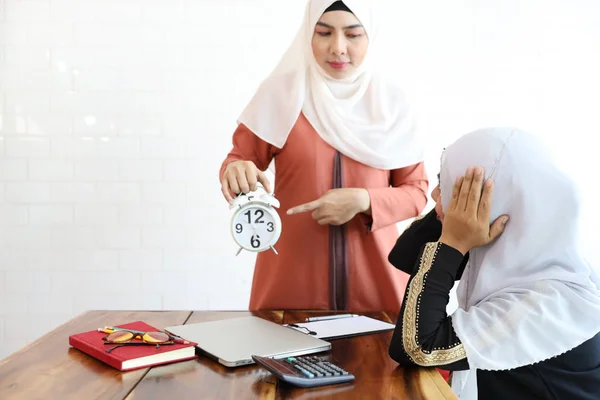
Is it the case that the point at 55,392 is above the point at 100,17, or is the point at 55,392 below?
below

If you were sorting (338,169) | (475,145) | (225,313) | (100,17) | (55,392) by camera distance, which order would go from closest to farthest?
(55,392) < (475,145) < (225,313) < (338,169) < (100,17)

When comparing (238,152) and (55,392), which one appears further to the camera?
(238,152)

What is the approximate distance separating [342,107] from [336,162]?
19 centimetres

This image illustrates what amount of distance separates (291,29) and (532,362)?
2.32 m

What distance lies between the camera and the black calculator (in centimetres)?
114

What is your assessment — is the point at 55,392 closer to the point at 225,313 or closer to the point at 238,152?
the point at 225,313

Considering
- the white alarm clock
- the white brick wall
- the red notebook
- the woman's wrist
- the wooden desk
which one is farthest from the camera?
the white brick wall

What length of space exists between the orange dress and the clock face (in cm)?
29

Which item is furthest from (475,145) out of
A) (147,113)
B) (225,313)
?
(147,113)

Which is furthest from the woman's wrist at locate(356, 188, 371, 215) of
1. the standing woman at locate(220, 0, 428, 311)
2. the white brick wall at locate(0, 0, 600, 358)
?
the white brick wall at locate(0, 0, 600, 358)

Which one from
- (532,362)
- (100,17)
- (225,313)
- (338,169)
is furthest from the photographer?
(100,17)

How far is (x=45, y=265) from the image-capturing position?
3.27 meters

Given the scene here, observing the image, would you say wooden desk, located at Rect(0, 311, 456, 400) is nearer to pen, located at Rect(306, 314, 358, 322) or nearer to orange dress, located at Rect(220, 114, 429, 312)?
pen, located at Rect(306, 314, 358, 322)

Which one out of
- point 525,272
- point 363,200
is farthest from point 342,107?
point 525,272
